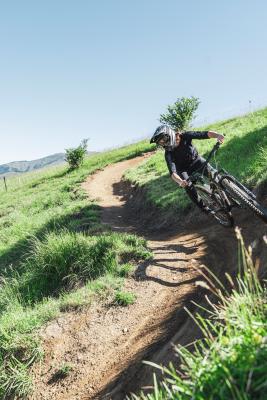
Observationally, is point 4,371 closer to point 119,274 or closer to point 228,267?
point 119,274

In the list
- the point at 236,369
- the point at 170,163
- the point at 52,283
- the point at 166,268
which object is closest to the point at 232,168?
the point at 170,163

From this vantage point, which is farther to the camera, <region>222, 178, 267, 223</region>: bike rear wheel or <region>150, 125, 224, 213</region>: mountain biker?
<region>150, 125, 224, 213</region>: mountain biker

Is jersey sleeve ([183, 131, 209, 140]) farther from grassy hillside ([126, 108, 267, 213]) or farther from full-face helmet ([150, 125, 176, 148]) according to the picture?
grassy hillside ([126, 108, 267, 213])

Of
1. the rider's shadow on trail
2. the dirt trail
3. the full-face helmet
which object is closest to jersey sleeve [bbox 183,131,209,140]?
the full-face helmet

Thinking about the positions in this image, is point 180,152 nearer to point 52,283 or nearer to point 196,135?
point 196,135

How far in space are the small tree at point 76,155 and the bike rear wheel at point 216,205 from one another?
3208 cm

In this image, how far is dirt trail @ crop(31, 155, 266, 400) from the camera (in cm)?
677

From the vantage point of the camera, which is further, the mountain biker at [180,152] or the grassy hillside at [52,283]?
the mountain biker at [180,152]

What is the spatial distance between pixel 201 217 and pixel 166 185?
616 cm

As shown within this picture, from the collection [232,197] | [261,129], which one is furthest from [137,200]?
[232,197]

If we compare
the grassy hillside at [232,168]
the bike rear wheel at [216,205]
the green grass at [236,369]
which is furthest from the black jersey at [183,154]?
the green grass at [236,369]

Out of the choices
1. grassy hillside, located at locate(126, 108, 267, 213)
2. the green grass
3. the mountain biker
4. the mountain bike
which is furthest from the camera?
grassy hillside, located at locate(126, 108, 267, 213)

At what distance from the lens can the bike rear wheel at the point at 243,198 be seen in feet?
29.5

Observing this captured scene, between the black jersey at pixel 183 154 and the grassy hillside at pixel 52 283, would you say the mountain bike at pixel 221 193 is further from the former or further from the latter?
the grassy hillside at pixel 52 283
